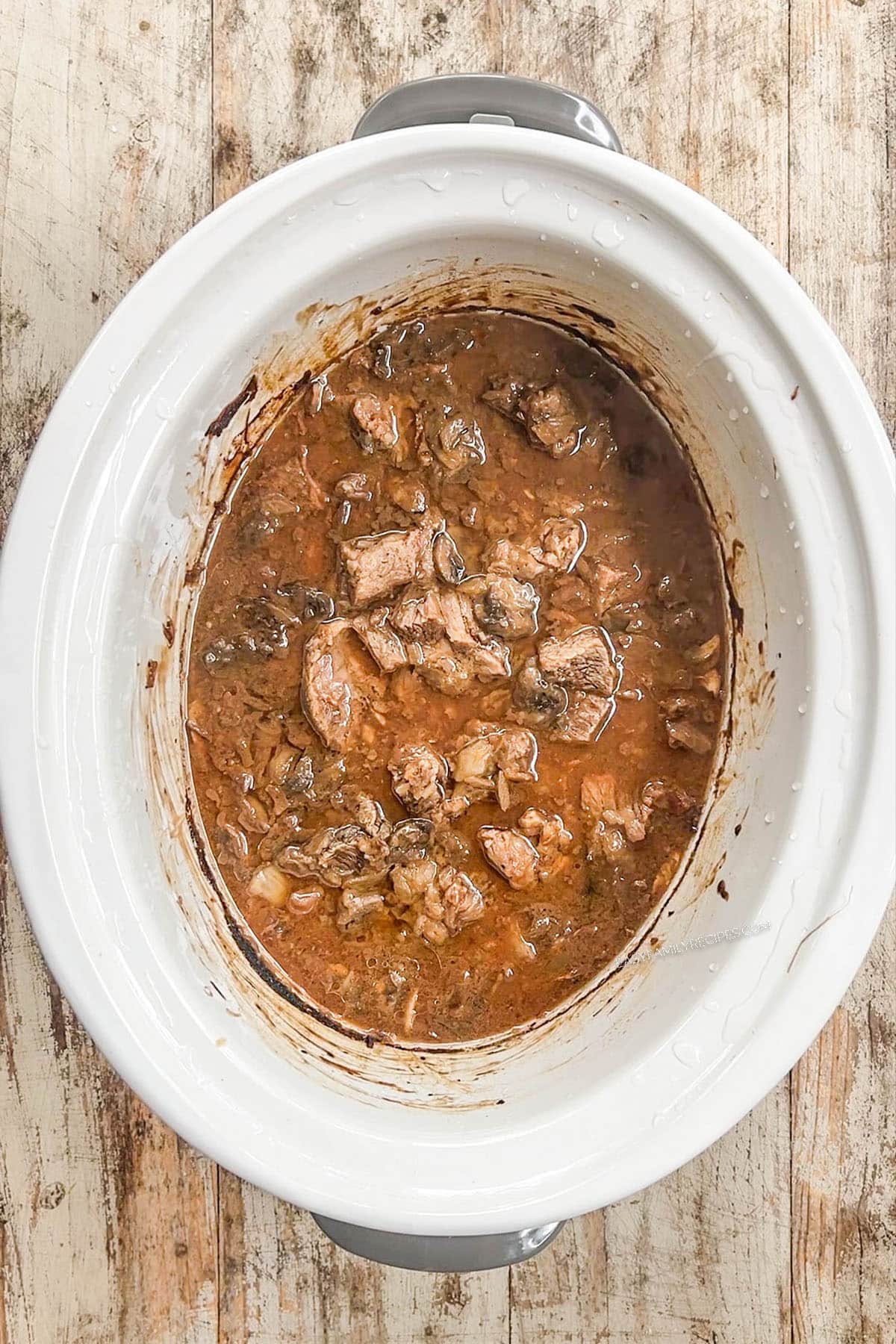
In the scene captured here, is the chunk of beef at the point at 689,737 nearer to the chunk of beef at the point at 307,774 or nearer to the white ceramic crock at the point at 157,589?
the white ceramic crock at the point at 157,589

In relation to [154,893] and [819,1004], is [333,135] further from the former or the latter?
[819,1004]

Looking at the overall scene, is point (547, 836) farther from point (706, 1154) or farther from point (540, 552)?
point (706, 1154)

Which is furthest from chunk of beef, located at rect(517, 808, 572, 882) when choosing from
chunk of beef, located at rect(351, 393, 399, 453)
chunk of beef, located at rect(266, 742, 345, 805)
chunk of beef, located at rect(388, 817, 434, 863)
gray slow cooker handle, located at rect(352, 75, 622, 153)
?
gray slow cooker handle, located at rect(352, 75, 622, 153)

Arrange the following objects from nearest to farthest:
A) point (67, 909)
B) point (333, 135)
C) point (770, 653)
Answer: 1. point (67, 909)
2. point (770, 653)
3. point (333, 135)

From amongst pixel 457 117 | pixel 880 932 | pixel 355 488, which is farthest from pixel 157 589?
pixel 880 932

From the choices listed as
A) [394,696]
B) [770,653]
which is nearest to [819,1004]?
[770,653]

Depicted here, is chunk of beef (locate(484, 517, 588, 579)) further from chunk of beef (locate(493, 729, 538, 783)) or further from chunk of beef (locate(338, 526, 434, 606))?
chunk of beef (locate(493, 729, 538, 783))

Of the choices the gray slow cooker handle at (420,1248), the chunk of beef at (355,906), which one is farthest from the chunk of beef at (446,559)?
the gray slow cooker handle at (420,1248)
